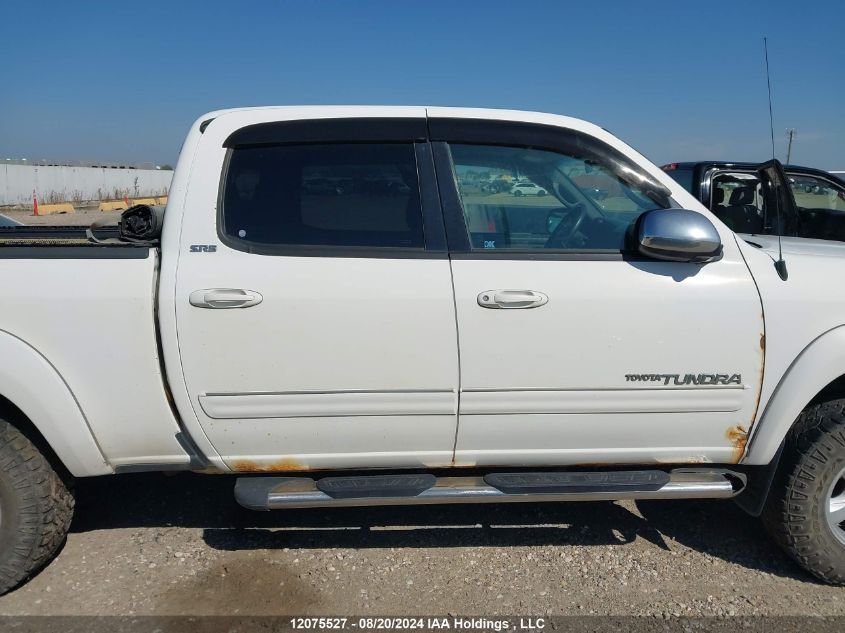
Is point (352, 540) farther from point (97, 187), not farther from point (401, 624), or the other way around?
point (97, 187)

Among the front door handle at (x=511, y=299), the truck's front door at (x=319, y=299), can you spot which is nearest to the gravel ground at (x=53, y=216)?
the truck's front door at (x=319, y=299)

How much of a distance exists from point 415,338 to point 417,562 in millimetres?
1148

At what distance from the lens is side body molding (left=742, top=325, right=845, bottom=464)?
8.65 ft

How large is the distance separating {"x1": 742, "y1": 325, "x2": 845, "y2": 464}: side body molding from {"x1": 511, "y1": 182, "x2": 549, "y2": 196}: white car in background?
1249 millimetres

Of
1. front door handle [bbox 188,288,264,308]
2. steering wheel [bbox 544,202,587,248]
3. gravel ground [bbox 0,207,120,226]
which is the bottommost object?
gravel ground [bbox 0,207,120,226]

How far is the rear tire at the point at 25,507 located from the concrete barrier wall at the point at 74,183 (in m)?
→ 24.9

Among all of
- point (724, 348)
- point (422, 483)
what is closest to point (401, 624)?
point (422, 483)

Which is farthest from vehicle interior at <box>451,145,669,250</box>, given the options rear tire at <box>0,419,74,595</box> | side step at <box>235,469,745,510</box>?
rear tire at <box>0,419,74,595</box>

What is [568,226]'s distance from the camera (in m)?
2.89

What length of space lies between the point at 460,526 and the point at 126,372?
5.83 ft

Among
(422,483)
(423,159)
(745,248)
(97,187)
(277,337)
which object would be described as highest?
(423,159)

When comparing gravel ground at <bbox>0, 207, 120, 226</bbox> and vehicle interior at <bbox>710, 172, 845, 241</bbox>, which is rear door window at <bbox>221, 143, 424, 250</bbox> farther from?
gravel ground at <bbox>0, 207, 120, 226</bbox>

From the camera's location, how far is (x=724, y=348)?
2.62m

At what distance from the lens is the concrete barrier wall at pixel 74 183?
29.3 meters
